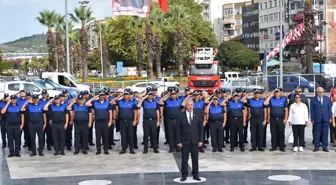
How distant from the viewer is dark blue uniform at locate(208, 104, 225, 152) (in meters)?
13.6

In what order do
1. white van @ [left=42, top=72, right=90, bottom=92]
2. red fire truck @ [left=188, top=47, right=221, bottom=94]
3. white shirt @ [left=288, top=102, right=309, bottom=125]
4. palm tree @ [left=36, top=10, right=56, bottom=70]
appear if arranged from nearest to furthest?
white shirt @ [left=288, top=102, right=309, bottom=125] → white van @ [left=42, top=72, right=90, bottom=92] → red fire truck @ [left=188, top=47, right=221, bottom=94] → palm tree @ [left=36, top=10, right=56, bottom=70]

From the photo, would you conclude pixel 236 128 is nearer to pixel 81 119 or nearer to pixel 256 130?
pixel 256 130

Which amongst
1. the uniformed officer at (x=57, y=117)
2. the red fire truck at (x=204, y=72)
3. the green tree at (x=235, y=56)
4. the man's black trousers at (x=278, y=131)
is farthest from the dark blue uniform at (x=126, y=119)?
the green tree at (x=235, y=56)

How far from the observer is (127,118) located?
544 inches

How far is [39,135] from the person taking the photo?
1367 centimetres

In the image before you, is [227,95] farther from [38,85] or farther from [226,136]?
[38,85]

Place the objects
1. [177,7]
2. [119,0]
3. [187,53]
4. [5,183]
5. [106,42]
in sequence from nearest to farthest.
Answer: [5,183], [119,0], [177,7], [187,53], [106,42]

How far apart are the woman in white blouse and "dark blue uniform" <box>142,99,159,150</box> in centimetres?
332

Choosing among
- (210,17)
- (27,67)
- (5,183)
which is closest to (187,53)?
(210,17)

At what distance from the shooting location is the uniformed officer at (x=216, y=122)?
44.8 feet

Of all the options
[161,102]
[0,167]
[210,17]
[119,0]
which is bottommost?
[0,167]

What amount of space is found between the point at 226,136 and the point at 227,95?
140 cm

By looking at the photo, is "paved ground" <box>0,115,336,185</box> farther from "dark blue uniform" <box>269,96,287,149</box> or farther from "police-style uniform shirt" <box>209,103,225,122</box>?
"police-style uniform shirt" <box>209,103,225,122</box>

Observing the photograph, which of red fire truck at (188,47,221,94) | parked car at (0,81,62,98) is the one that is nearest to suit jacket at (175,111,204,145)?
parked car at (0,81,62,98)
